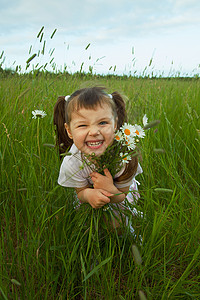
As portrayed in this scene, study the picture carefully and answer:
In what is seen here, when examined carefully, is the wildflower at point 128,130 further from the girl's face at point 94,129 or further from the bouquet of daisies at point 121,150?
the girl's face at point 94,129

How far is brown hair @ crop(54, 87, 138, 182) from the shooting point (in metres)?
1.21

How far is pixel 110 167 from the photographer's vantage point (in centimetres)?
120

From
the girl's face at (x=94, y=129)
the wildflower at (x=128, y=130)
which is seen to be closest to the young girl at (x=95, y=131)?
the girl's face at (x=94, y=129)

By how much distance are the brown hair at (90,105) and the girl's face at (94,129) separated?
34 millimetres

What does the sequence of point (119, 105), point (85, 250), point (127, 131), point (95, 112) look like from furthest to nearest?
point (119, 105), point (85, 250), point (95, 112), point (127, 131)

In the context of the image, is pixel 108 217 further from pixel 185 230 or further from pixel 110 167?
pixel 185 230

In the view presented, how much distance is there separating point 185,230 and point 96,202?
19.1 inches

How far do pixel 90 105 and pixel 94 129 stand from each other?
0.38 ft

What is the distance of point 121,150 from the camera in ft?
3.78

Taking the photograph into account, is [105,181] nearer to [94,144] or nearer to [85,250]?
[94,144]

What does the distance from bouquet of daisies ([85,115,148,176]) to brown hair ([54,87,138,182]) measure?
0.34 feet

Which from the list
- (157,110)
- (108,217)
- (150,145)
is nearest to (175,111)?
(157,110)

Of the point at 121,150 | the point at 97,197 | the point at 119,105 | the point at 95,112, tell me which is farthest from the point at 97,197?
the point at 119,105

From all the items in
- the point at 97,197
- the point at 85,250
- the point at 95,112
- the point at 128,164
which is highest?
the point at 95,112
